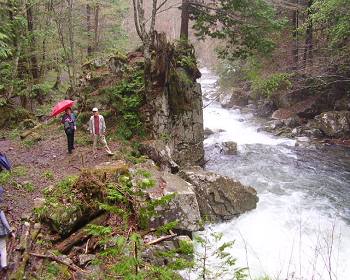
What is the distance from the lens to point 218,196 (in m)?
10.9

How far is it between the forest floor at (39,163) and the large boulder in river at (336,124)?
477 inches

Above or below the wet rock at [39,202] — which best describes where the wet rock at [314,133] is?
below

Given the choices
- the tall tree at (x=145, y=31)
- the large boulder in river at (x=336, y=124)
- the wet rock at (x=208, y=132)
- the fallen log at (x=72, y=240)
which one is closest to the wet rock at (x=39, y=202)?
the fallen log at (x=72, y=240)

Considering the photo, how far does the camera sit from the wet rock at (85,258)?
20.2 feet

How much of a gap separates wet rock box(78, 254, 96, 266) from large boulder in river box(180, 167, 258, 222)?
15.6 feet

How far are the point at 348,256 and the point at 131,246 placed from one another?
7215mm

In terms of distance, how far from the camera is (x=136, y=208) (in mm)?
6402

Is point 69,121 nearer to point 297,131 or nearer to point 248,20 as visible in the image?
point 248,20

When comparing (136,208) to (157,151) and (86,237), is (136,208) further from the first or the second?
(157,151)

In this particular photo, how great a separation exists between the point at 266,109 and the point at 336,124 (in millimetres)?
6928

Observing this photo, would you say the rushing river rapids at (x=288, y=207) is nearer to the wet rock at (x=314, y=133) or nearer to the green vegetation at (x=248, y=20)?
the wet rock at (x=314, y=133)

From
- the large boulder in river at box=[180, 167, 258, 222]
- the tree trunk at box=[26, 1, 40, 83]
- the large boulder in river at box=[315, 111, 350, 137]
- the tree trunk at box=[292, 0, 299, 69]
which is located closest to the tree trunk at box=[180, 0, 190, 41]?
the tree trunk at box=[26, 1, 40, 83]

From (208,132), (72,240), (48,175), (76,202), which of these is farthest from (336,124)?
(72,240)

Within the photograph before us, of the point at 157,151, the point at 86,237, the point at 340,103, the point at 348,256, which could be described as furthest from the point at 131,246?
the point at 340,103
